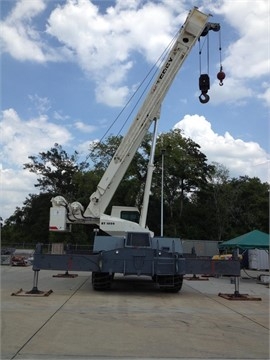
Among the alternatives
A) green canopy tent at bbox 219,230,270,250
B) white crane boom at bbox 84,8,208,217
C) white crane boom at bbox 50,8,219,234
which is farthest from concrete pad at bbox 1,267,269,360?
green canopy tent at bbox 219,230,270,250

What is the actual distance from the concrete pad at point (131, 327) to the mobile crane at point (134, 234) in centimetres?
91

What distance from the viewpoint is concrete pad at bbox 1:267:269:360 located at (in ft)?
22.2

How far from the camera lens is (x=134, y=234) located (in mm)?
15398

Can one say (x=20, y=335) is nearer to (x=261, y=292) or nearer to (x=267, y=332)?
(x=267, y=332)

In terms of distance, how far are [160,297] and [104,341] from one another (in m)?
7.02

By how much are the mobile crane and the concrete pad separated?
36.0 inches

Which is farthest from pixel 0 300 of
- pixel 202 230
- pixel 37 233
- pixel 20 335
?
pixel 37 233

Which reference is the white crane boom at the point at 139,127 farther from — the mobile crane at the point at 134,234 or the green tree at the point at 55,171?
the green tree at the point at 55,171

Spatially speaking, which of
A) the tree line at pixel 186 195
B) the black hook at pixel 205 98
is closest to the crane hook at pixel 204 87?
the black hook at pixel 205 98

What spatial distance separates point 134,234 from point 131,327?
6.76m

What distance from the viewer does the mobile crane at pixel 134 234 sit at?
14.4 meters

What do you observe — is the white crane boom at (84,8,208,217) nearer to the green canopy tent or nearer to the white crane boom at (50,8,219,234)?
the white crane boom at (50,8,219,234)

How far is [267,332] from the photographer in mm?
8648

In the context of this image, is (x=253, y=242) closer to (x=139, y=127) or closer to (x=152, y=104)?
(x=139, y=127)
